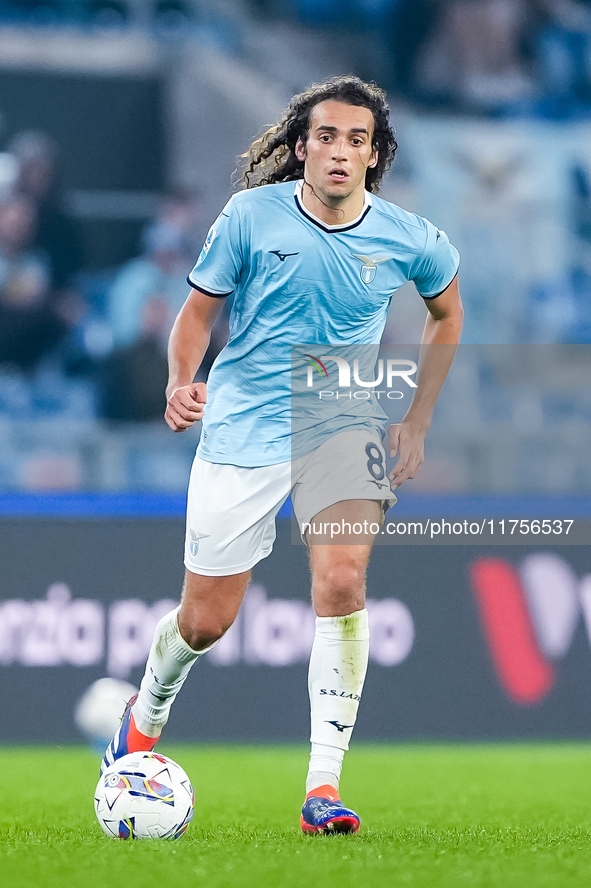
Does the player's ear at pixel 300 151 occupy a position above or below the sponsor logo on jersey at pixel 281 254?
above

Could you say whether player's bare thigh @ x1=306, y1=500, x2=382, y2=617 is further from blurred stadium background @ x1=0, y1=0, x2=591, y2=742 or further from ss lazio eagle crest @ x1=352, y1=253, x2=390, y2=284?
blurred stadium background @ x1=0, y1=0, x2=591, y2=742

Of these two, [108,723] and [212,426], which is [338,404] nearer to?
[212,426]

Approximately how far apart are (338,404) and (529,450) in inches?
141

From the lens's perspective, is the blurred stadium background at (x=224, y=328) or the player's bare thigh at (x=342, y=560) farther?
the blurred stadium background at (x=224, y=328)

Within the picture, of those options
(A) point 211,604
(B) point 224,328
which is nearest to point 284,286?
(A) point 211,604

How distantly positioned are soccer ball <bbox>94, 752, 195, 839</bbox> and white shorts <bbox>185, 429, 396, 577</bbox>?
0.64 meters

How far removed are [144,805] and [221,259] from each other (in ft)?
4.98

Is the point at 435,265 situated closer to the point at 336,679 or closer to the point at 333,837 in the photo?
the point at 336,679

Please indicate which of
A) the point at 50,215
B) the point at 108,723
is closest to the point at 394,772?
the point at 108,723

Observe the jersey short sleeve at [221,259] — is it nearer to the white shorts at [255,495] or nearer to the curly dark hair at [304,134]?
the curly dark hair at [304,134]

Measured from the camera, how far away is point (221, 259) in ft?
12.4

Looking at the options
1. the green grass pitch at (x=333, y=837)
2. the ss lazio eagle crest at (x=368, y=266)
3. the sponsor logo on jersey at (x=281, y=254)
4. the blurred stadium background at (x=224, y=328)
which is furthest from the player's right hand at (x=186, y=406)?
the blurred stadium background at (x=224, y=328)

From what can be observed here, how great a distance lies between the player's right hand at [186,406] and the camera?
11.4 feet

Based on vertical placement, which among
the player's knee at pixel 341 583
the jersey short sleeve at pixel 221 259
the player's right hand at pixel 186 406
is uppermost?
the jersey short sleeve at pixel 221 259
